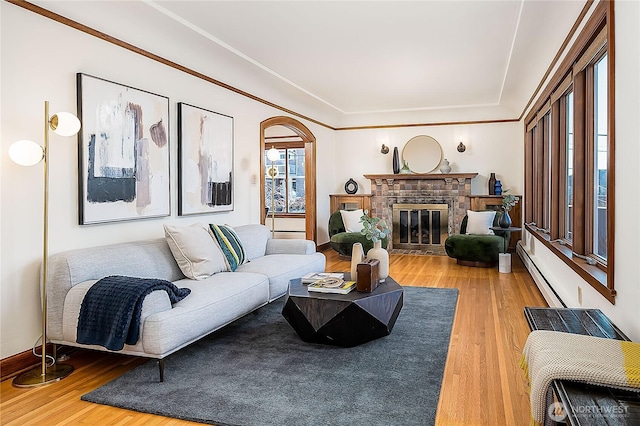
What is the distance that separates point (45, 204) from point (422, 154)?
7.04 m

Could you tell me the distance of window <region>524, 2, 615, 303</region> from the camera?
8.64ft

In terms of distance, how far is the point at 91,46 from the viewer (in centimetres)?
353

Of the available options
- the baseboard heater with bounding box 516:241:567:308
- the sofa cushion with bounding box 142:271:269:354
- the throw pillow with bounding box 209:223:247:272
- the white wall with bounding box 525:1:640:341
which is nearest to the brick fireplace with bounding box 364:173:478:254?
the baseboard heater with bounding box 516:241:567:308

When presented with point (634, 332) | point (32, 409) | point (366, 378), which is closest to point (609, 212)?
point (634, 332)

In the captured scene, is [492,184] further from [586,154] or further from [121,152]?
[121,152]

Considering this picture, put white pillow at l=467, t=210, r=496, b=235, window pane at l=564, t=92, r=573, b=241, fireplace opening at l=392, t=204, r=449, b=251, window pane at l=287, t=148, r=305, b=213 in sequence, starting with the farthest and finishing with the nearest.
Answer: window pane at l=287, t=148, r=305, b=213 → fireplace opening at l=392, t=204, r=449, b=251 → white pillow at l=467, t=210, r=496, b=235 → window pane at l=564, t=92, r=573, b=241

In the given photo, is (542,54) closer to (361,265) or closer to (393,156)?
(361,265)

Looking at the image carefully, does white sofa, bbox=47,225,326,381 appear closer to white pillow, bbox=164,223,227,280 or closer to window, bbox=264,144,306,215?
white pillow, bbox=164,223,227,280

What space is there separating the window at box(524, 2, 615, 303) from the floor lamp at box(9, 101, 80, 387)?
3.19 meters

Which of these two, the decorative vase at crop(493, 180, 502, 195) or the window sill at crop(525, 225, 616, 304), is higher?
the decorative vase at crop(493, 180, 502, 195)

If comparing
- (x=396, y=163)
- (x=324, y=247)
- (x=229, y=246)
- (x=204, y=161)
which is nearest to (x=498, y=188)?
(x=396, y=163)

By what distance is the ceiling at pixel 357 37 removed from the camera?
12.0 ft

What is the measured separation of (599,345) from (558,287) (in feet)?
8.37

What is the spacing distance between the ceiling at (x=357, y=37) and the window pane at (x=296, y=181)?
334 cm
